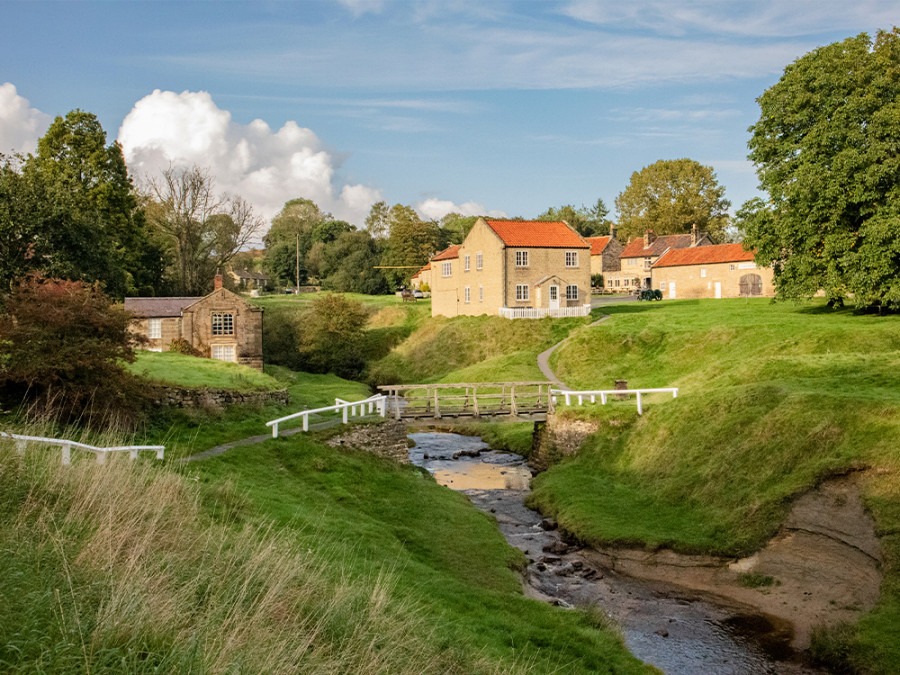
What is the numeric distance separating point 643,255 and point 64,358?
8467cm

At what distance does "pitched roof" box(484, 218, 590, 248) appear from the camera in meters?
63.4

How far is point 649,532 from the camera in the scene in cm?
2378

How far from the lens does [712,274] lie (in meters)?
78.1

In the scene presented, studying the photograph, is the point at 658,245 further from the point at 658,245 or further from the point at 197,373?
the point at 197,373

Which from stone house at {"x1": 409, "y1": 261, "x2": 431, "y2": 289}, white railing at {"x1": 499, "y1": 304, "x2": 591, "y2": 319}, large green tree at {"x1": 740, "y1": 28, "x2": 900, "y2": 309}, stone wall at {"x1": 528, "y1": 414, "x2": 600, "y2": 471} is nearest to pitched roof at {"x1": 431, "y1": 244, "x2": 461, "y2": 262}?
white railing at {"x1": 499, "y1": 304, "x2": 591, "y2": 319}

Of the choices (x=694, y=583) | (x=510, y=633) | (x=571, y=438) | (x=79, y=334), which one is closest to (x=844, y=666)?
(x=694, y=583)

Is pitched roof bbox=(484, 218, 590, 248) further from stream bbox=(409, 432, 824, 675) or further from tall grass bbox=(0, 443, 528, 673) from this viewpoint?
tall grass bbox=(0, 443, 528, 673)

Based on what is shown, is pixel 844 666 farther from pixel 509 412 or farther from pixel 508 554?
pixel 509 412

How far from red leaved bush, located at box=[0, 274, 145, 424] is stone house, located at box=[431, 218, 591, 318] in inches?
1677

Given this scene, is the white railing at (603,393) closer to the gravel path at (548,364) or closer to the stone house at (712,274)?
the gravel path at (548,364)

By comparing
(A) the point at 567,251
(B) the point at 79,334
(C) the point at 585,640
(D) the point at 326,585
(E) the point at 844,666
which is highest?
(A) the point at 567,251

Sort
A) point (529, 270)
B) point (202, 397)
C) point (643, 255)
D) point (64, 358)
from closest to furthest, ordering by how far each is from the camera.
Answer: point (64, 358), point (202, 397), point (529, 270), point (643, 255)

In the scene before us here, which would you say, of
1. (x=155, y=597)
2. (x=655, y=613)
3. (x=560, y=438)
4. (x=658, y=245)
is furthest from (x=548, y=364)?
(x=658, y=245)

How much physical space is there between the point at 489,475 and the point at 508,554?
1213 centimetres
